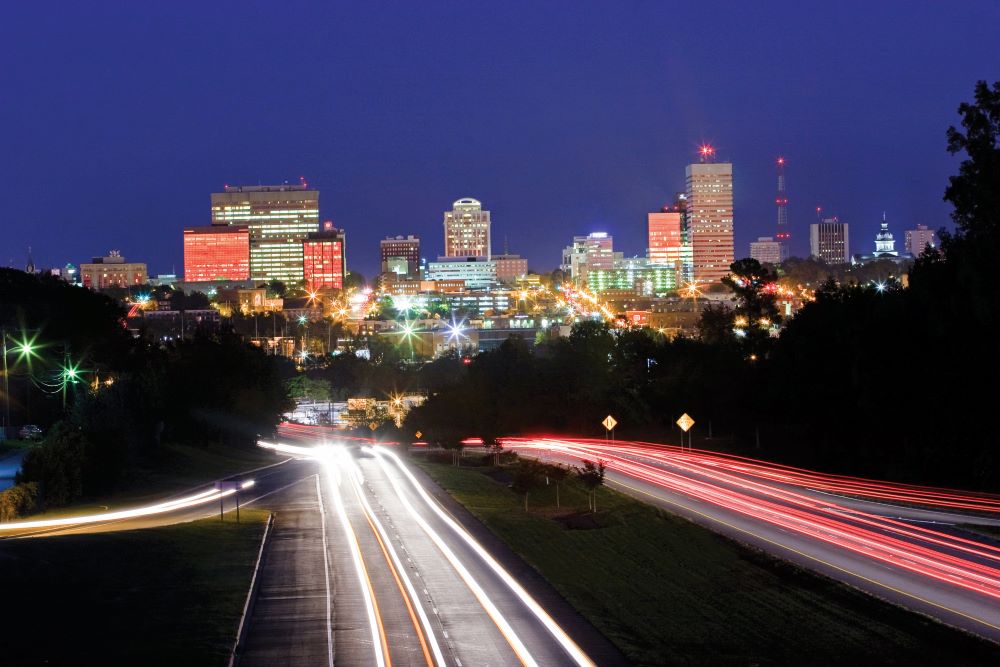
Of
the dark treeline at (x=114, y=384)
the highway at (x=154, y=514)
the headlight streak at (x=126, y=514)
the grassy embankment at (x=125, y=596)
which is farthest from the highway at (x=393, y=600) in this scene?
the dark treeline at (x=114, y=384)

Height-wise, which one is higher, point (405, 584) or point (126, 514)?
point (126, 514)

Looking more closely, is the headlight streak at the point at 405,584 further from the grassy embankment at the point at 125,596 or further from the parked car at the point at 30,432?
the parked car at the point at 30,432

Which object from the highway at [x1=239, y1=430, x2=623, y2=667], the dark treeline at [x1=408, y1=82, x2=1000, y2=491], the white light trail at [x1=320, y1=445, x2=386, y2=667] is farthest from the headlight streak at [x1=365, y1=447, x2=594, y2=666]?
the dark treeline at [x1=408, y1=82, x2=1000, y2=491]

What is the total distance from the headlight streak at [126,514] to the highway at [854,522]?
1440cm

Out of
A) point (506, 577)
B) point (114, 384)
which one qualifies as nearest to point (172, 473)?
point (114, 384)

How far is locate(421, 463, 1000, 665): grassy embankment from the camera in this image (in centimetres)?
1948

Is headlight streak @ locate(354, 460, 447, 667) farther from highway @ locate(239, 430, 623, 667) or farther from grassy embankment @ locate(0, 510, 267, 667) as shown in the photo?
grassy embankment @ locate(0, 510, 267, 667)

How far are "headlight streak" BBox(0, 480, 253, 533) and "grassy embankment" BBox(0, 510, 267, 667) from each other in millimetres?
4569

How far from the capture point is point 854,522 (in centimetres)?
3148

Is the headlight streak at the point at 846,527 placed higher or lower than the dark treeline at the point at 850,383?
lower

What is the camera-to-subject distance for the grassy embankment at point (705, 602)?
19.5 metres

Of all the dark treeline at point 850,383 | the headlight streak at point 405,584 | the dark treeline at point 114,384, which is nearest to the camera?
the headlight streak at point 405,584

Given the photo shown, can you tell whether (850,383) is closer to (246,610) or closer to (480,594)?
(480,594)

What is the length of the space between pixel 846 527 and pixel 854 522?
834 mm
